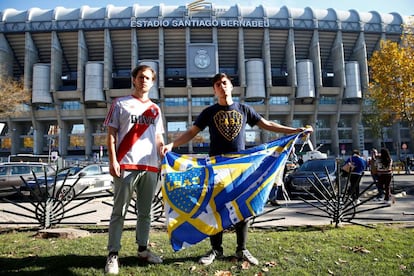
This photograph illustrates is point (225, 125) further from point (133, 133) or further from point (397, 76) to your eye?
point (397, 76)

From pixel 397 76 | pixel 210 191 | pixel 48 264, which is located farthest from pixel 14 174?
pixel 397 76

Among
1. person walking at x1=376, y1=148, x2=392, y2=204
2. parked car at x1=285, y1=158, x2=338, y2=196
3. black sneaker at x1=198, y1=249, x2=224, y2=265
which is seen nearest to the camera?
black sneaker at x1=198, y1=249, x2=224, y2=265

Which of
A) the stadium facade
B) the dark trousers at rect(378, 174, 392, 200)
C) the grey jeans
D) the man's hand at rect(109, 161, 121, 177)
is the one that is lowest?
the dark trousers at rect(378, 174, 392, 200)

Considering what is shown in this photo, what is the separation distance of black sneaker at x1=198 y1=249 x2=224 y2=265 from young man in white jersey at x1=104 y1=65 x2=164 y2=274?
0.47 m

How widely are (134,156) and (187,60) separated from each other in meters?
40.7

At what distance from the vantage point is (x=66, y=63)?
46.3m

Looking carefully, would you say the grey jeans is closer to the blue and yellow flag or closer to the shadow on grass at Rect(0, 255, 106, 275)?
the blue and yellow flag

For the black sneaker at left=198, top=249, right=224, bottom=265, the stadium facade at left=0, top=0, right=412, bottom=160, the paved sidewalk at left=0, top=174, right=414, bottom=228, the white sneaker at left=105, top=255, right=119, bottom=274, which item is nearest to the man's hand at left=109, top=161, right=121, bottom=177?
the white sneaker at left=105, top=255, right=119, bottom=274

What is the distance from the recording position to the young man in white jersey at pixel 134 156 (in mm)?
2646

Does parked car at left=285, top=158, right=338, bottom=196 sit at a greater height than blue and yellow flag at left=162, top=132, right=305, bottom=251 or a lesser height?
lesser

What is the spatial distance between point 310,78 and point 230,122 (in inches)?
1722

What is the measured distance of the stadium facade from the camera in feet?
135

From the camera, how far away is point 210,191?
2.88m

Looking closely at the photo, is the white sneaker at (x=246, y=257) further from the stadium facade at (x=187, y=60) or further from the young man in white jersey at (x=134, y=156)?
the stadium facade at (x=187, y=60)
